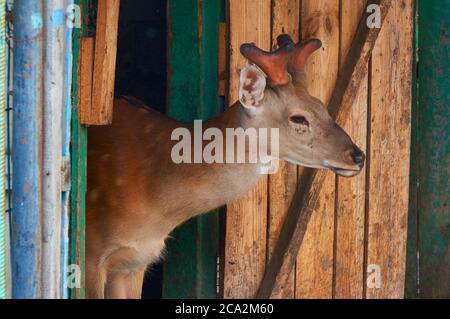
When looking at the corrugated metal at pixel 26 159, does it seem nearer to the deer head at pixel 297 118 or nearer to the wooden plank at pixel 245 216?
the deer head at pixel 297 118

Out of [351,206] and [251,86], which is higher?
[251,86]

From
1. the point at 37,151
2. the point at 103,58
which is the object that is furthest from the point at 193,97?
the point at 37,151

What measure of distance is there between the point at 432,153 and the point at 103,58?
2738 millimetres

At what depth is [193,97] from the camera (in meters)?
6.10

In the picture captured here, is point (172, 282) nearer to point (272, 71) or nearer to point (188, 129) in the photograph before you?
point (188, 129)

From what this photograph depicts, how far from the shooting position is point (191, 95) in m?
6.11

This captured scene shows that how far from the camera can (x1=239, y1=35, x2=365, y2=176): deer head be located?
539 centimetres

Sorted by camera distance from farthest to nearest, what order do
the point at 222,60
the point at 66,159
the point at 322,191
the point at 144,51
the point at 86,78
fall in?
1. the point at 144,51
2. the point at 222,60
3. the point at 322,191
4. the point at 86,78
5. the point at 66,159

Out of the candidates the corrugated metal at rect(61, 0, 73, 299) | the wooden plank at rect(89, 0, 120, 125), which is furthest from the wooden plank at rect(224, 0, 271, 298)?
Result: the corrugated metal at rect(61, 0, 73, 299)

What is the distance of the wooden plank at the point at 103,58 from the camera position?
4641mm

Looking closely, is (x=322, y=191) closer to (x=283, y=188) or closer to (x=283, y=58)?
(x=283, y=188)

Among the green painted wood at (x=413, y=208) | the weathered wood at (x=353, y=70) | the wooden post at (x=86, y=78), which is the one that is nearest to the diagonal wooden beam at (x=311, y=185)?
the weathered wood at (x=353, y=70)
